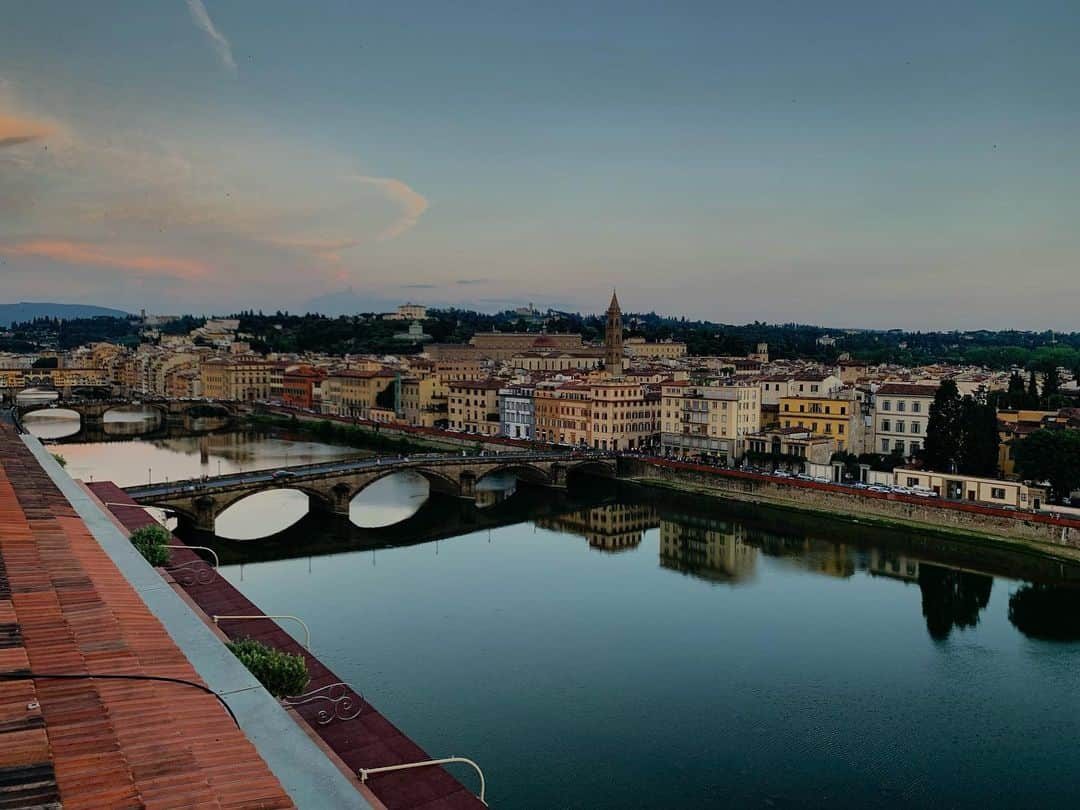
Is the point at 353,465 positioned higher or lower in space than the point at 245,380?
lower

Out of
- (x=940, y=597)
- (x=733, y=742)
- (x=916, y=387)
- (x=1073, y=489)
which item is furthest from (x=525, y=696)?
(x=916, y=387)

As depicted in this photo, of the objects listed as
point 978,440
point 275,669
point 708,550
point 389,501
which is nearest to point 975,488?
point 978,440

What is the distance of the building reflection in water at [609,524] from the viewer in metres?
21.8

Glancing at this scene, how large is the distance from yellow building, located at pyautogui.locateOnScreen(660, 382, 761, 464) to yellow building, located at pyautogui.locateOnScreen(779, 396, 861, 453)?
122cm

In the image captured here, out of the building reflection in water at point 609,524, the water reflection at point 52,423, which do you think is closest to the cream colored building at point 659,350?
the water reflection at point 52,423

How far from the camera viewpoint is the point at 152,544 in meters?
11.8

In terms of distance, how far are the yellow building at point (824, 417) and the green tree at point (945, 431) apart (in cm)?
401

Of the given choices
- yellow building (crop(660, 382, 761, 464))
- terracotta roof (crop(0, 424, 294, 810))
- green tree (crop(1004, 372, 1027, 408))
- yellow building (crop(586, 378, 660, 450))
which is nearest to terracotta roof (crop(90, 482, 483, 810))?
terracotta roof (crop(0, 424, 294, 810))

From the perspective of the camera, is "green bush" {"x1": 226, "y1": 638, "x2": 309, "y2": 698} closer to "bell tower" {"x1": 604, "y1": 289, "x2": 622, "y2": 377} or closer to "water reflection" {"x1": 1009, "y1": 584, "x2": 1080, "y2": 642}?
"water reflection" {"x1": 1009, "y1": 584, "x2": 1080, "y2": 642}

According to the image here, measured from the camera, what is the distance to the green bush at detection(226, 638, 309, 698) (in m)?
8.02

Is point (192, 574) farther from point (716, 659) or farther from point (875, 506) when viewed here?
point (875, 506)

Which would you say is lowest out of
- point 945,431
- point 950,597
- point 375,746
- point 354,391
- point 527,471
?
point 950,597

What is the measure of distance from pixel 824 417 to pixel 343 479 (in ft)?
49.8

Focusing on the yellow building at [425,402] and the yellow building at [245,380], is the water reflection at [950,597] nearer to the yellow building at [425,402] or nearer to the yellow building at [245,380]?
the yellow building at [425,402]
